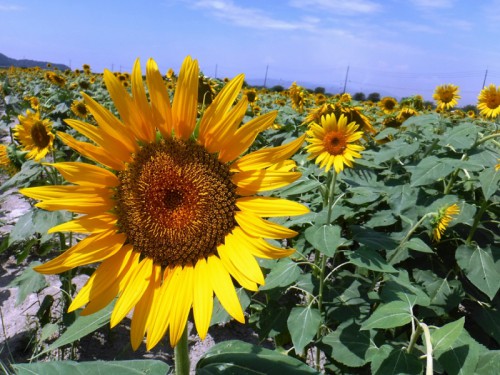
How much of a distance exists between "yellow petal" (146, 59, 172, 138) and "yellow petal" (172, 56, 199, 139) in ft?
0.06

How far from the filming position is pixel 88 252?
3.34 ft

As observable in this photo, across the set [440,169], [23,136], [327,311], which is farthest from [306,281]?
[23,136]

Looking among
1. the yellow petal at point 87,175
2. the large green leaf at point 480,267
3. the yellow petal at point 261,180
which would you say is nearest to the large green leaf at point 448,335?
the yellow petal at point 261,180

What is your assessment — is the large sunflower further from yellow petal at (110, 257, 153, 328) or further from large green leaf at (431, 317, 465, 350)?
large green leaf at (431, 317, 465, 350)

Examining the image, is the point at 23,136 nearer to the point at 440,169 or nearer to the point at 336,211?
the point at 336,211

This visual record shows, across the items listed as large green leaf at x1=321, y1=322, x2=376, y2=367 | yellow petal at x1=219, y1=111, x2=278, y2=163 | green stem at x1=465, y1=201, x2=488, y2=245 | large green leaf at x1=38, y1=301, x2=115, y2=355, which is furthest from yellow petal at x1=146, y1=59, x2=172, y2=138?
green stem at x1=465, y1=201, x2=488, y2=245

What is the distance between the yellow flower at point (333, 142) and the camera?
2305 millimetres

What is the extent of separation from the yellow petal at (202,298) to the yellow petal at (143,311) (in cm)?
10

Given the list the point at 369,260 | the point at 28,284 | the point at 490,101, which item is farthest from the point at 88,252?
the point at 490,101

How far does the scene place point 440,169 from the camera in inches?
89.9

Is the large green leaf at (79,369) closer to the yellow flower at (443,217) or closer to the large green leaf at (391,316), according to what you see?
the large green leaf at (391,316)

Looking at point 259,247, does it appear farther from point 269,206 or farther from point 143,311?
point 143,311

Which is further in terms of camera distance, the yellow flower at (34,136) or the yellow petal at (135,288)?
the yellow flower at (34,136)

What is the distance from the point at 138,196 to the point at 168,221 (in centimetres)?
10
